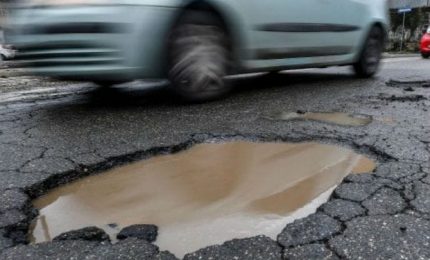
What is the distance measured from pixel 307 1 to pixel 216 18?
48.3 inches

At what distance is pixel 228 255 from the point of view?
1.64 m

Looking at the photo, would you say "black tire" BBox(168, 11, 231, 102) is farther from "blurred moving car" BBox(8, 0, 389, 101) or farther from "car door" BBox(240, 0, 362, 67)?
"car door" BBox(240, 0, 362, 67)

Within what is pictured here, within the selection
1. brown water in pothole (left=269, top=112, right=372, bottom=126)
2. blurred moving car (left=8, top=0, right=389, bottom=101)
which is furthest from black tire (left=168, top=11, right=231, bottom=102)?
brown water in pothole (left=269, top=112, right=372, bottom=126)

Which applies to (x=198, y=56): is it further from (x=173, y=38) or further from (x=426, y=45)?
(x=426, y=45)

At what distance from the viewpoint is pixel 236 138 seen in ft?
10.2

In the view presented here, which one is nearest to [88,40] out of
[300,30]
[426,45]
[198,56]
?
[198,56]

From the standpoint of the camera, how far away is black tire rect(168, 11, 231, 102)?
3838 mm

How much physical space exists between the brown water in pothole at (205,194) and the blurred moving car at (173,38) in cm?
116

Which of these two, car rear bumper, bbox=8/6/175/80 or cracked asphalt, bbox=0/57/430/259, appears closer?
cracked asphalt, bbox=0/57/430/259

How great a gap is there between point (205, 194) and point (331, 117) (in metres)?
1.81

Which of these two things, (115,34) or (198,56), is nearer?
(115,34)

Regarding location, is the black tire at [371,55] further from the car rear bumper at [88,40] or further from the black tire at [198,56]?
the car rear bumper at [88,40]

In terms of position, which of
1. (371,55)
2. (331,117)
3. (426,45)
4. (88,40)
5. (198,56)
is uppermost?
(88,40)

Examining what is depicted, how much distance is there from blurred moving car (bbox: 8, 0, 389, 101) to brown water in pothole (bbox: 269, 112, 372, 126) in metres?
0.81
